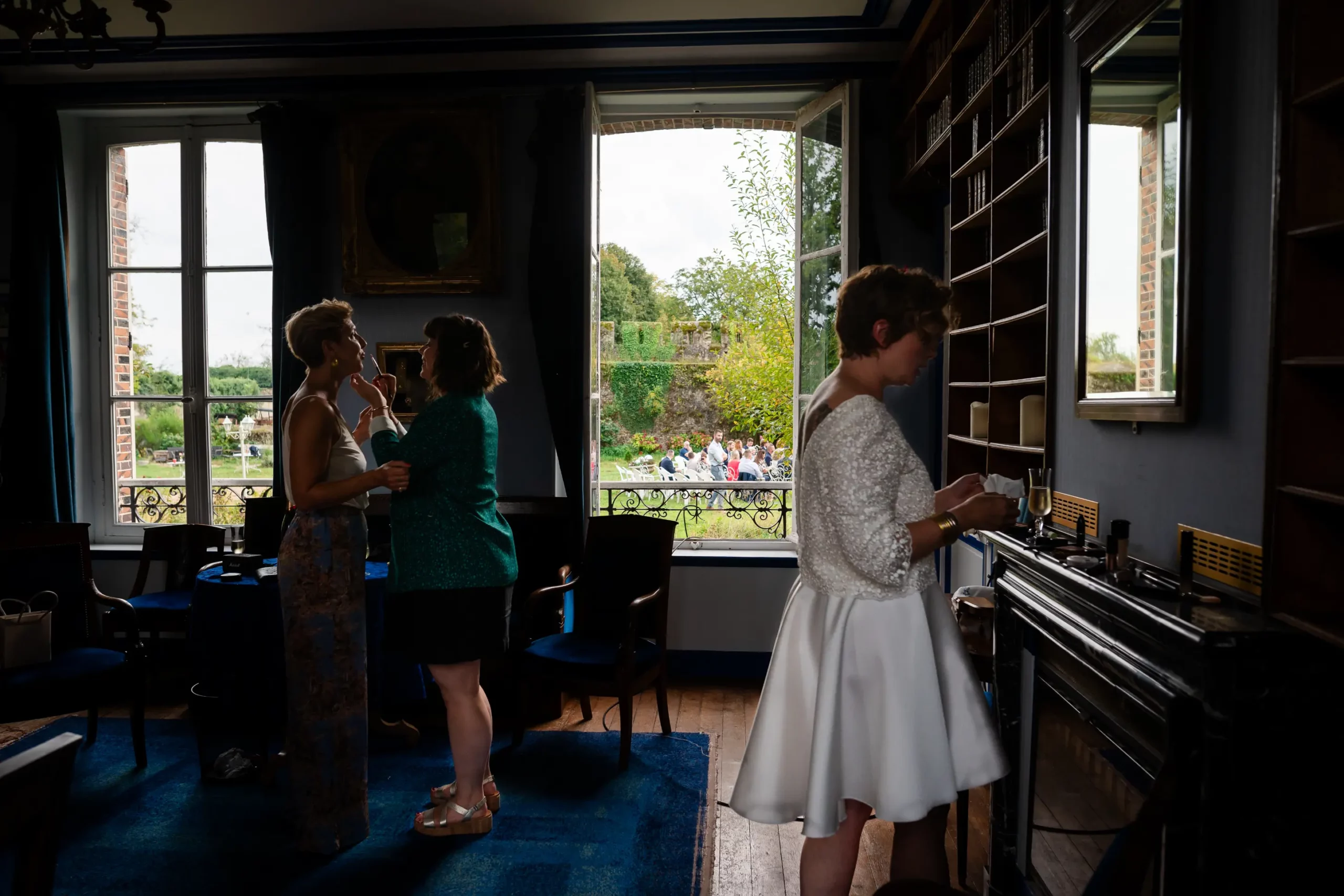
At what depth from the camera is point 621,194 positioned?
20.2 ft

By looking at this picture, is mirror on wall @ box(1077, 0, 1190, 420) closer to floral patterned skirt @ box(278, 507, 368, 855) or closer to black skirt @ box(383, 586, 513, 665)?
black skirt @ box(383, 586, 513, 665)

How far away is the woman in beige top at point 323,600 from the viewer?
8.66ft

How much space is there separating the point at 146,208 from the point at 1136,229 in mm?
5214

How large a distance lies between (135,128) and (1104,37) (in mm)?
5126

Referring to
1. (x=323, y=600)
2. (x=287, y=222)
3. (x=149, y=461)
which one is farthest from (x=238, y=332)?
(x=323, y=600)

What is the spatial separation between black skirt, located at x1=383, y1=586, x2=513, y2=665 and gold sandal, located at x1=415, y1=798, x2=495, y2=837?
57cm

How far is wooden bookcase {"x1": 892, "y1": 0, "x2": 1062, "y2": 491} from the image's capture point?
2672 mm

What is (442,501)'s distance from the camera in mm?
2564

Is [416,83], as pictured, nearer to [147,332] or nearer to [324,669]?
[147,332]

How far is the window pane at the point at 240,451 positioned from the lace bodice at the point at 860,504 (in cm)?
420

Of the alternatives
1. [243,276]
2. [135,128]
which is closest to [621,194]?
[243,276]

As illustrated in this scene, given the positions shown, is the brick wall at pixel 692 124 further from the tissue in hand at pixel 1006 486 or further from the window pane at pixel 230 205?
the tissue in hand at pixel 1006 486

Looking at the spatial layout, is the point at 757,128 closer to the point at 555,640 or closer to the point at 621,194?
the point at 621,194

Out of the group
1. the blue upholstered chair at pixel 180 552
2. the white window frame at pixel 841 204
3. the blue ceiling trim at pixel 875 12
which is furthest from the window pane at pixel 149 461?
the blue ceiling trim at pixel 875 12
